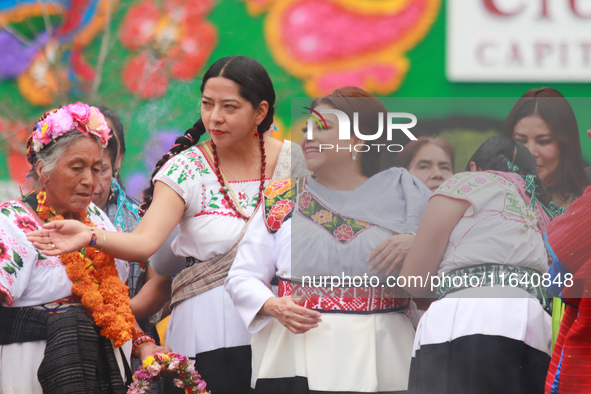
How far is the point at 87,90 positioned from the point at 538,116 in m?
4.22

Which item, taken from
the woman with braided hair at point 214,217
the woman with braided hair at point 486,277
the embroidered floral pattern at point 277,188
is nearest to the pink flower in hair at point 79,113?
the woman with braided hair at point 214,217

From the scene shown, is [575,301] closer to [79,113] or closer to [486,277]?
[486,277]

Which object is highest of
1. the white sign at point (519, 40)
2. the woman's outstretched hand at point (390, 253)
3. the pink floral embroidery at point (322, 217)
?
the white sign at point (519, 40)

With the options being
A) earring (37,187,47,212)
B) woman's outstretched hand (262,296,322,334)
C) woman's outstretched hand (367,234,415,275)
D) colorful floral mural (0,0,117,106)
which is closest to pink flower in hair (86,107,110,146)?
earring (37,187,47,212)

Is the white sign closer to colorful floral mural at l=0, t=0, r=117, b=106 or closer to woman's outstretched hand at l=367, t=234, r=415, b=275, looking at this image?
woman's outstretched hand at l=367, t=234, r=415, b=275

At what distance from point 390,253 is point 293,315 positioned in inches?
16.1

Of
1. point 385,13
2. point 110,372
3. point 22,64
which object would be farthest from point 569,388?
point 22,64

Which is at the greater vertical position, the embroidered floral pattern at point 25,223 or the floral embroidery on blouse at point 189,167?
the floral embroidery on blouse at point 189,167

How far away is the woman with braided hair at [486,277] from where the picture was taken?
7.07ft

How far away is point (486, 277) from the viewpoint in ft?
7.29

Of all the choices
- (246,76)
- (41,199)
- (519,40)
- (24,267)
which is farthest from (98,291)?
(519,40)

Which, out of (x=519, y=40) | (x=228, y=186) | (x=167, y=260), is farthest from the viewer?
(x=519, y=40)

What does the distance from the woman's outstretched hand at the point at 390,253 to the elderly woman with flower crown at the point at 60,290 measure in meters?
0.93

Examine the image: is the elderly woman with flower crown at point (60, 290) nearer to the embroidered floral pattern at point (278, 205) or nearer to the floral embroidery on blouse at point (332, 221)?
the embroidered floral pattern at point (278, 205)
